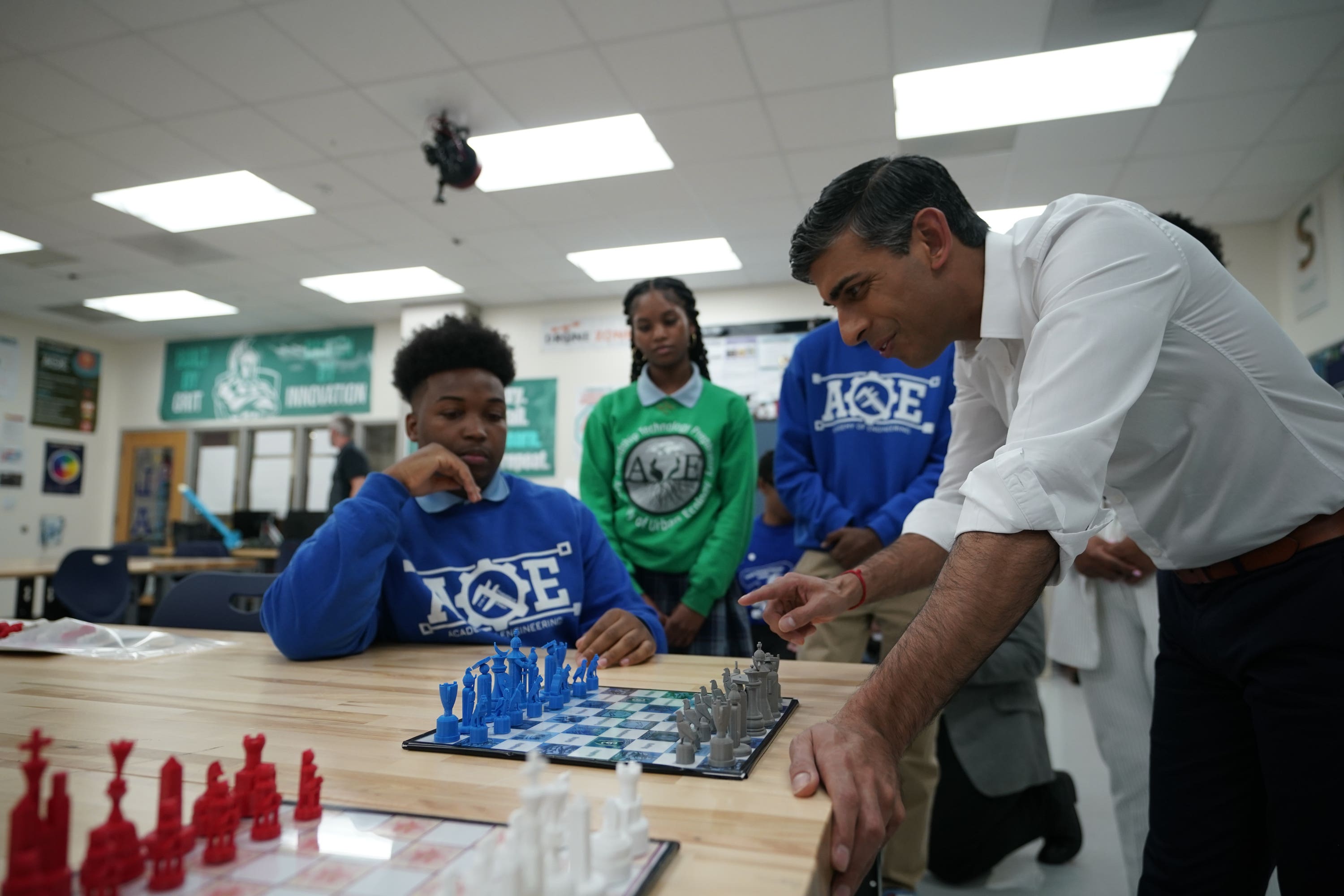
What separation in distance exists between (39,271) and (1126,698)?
8.02 m

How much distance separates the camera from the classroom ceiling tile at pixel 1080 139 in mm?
4062

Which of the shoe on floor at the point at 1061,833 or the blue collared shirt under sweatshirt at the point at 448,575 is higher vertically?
the blue collared shirt under sweatshirt at the point at 448,575

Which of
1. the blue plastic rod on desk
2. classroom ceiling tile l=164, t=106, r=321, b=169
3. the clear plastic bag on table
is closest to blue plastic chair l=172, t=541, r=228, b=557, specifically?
the blue plastic rod on desk

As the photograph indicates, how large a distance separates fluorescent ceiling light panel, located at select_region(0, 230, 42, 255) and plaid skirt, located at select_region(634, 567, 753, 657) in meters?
6.16

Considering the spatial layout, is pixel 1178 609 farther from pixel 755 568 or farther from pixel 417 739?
pixel 755 568

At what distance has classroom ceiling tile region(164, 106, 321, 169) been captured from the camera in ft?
13.5

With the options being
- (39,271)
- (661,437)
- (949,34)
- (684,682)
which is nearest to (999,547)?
(684,682)

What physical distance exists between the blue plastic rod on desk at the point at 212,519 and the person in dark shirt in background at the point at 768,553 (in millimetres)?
5536

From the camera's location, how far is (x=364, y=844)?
1.81 ft

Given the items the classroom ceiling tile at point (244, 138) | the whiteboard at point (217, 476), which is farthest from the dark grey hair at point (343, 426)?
the classroom ceiling tile at point (244, 138)

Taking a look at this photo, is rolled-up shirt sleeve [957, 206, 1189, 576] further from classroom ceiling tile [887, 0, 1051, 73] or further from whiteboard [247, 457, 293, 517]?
whiteboard [247, 457, 293, 517]

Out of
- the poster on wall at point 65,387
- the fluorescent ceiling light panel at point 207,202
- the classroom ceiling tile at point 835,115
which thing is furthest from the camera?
the poster on wall at point 65,387

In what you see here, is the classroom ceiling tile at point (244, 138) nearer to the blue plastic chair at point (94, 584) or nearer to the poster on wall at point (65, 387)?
the blue plastic chair at point (94, 584)

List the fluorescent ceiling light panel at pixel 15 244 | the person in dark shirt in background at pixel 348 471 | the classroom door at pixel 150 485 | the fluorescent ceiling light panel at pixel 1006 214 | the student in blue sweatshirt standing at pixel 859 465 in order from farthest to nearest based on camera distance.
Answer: the classroom door at pixel 150 485, the person in dark shirt in background at pixel 348 471, the fluorescent ceiling light panel at pixel 15 244, the fluorescent ceiling light panel at pixel 1006 214, the student in blue sweatshirt standing at pixel 859 465
